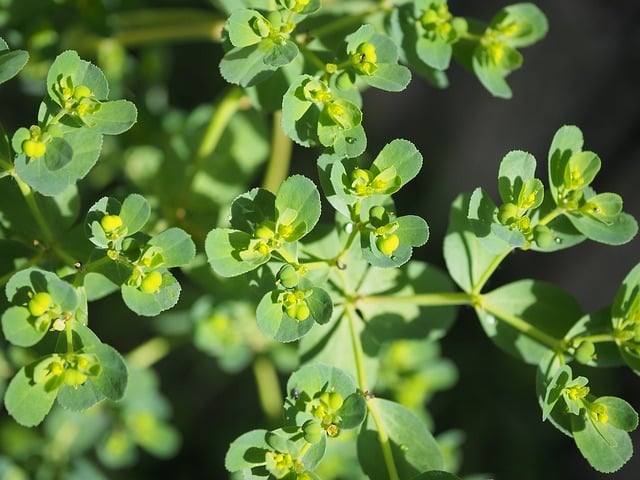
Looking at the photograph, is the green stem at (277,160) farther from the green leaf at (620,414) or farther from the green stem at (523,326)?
the green leaf at (620,414)

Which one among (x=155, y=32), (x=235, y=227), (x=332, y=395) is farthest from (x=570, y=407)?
(x=155, y=32)

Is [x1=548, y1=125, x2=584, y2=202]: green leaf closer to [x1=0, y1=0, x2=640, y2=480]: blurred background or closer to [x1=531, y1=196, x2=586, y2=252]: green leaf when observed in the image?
[x1=531, y1=196, x2=586, y2=252]: green leaf

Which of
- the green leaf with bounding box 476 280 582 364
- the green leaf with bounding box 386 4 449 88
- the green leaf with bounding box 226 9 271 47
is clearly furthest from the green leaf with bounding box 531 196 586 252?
the green leaf with bounding box 226 9 271 47

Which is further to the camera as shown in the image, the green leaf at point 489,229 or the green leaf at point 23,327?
the green leaf at point 489,229

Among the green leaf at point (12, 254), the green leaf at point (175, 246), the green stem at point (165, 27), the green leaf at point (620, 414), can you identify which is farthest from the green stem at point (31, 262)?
the green leaf at point (620, 414)

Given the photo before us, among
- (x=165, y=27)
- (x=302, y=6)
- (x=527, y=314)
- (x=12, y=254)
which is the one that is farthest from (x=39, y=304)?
(x=165, y=27)

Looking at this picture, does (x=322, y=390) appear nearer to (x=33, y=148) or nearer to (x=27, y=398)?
(x=27, y=398)
